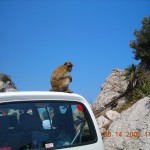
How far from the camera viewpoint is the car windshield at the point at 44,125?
3668mm

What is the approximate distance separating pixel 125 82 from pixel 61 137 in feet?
42.2

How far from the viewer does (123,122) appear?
38.4ft

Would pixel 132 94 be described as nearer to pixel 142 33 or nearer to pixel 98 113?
pixel 98 113

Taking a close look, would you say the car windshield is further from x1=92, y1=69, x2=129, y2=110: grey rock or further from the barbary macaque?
the barbary macaque

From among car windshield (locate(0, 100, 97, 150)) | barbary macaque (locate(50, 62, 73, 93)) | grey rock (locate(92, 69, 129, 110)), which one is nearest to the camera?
car windshield (locate(0, 100, 97, 150))

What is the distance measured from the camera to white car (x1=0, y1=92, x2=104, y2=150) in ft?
12.1

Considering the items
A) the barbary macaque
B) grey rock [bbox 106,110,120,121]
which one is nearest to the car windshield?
grey rock [bbox 106,110,120,121]

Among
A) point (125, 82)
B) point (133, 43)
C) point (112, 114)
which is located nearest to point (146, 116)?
point (112, 114)

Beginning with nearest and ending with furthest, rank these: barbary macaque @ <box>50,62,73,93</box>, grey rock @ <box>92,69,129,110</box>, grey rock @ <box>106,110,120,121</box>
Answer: grey rock @ <box>106,110,120,121</box>, grey rock @ <box>92,69,129,110</box>, barbary macaque @ <box>50,62,73,93</box>

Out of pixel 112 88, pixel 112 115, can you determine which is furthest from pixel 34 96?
pixel 112 88

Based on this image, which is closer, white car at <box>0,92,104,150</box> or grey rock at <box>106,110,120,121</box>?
white car at <box>0,92,104,150</box>

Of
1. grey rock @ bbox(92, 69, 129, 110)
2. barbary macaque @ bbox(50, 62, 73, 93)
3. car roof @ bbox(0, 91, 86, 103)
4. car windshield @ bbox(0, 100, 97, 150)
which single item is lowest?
car windshield @ bbox(0, 100, 97, 150)

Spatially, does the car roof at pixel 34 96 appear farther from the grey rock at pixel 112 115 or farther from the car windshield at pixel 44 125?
the grey rock at pixel 112 115

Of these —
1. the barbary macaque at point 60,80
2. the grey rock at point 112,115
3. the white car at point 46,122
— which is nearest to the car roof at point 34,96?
the white car at point 46,122
